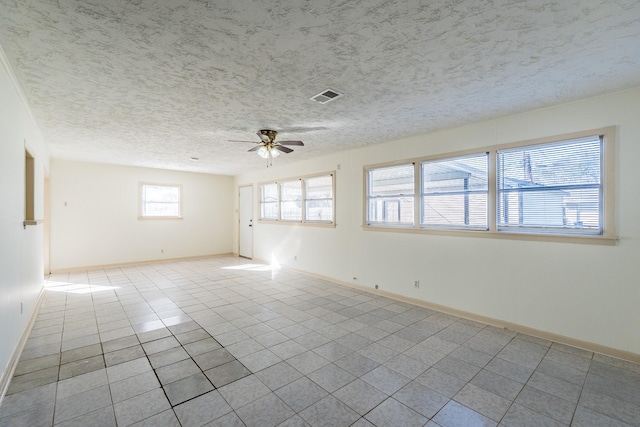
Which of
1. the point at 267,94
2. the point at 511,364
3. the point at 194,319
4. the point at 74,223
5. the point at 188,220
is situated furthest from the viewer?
the point at 188,220

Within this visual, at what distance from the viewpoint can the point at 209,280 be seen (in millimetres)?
5750

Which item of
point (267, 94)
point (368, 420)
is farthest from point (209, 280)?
point (368, 420)

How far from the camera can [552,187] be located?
3176 millimetres

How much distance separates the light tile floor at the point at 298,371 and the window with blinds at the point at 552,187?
1.32m

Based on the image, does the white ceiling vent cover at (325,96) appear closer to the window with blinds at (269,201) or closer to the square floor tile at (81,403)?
the square floor tile at (81,403)

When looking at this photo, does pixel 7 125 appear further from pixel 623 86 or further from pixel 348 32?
pixel 623 86

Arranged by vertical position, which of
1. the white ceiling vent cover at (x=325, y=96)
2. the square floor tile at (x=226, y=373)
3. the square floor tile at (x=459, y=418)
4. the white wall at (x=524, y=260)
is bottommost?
the square floor tile at (x=459, y=418)

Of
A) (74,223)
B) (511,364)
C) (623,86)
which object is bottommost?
(511,364)

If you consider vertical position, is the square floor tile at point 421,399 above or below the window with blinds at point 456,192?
below

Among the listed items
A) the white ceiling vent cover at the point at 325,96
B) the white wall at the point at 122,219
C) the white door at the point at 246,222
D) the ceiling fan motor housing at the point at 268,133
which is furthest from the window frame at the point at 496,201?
the white wall at the point at 122,219

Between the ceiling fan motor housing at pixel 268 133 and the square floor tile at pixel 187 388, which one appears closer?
the square floor tile at pixel 187 388

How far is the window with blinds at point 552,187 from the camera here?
2967 mm

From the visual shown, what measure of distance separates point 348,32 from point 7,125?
9.64ft

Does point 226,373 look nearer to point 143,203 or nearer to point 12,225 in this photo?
point 12,225
